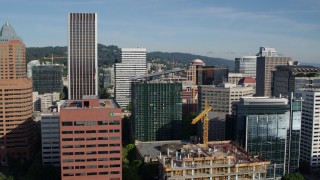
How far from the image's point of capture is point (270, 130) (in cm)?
8031

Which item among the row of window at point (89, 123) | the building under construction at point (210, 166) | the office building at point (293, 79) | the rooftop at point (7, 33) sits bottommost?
the building under construction at point (210, 166)

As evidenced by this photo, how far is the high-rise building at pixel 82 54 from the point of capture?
142m

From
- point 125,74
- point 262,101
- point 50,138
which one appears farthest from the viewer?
point 125,74

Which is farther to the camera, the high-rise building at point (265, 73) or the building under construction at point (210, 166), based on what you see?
the high-rise building at point (265, 73)

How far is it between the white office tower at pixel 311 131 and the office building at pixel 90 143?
47.7 metres

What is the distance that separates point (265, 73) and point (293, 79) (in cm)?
5193

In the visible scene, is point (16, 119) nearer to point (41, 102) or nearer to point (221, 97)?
point (41, 102)

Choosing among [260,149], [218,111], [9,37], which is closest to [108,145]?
[260,149]

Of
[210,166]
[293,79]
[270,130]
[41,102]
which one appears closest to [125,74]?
[41,102]

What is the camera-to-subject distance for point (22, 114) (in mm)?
99750

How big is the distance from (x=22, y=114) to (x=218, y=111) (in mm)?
57074

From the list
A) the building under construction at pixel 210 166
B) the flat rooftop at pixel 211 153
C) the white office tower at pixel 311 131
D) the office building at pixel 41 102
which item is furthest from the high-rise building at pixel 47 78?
the white office tower at pixel 311 131

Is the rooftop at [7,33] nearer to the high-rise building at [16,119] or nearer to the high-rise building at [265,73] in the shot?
Answer: the high-rise building at [16,119]

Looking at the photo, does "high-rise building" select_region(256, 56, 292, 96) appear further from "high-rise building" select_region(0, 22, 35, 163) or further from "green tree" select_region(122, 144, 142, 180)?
"high-rise building" select_region(0, 22, 35, 163)
